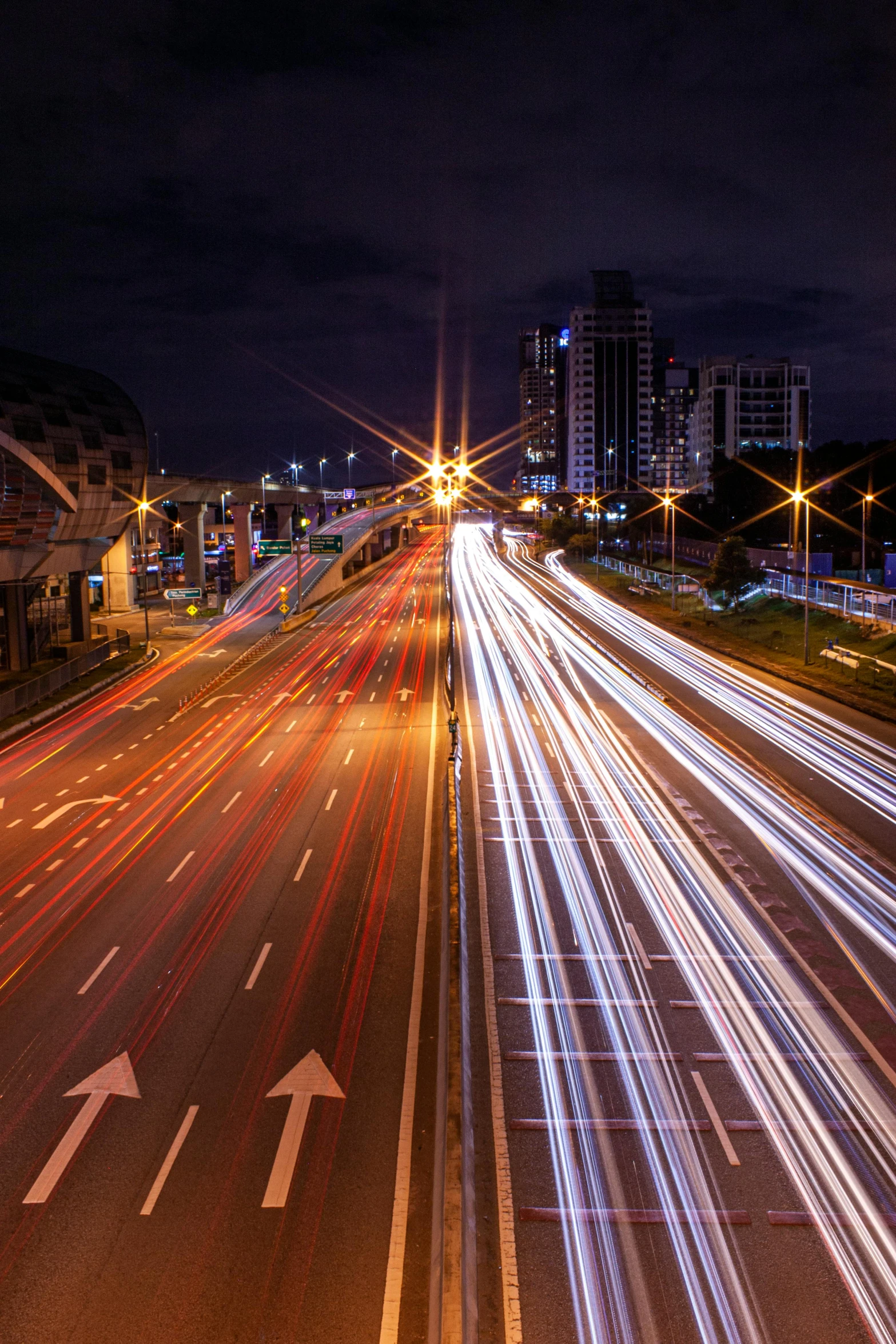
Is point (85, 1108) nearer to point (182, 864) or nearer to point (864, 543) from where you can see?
point (182, 864)

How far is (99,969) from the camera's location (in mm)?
15367

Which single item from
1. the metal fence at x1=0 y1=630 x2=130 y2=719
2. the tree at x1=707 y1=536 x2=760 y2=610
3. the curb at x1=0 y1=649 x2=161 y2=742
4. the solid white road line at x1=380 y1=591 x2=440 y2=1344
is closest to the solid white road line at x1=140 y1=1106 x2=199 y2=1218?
the solid white road line at x1=380 y1=591 x2=440 y2=1344

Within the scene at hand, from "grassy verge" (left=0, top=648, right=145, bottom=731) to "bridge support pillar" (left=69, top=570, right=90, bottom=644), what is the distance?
19.5 ft

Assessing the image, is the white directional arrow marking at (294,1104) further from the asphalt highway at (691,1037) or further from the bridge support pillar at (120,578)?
the bridge support pillar at (120,578)

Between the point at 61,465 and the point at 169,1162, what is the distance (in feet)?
175

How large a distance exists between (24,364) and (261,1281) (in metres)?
61.8

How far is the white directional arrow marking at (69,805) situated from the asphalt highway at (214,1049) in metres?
0.08

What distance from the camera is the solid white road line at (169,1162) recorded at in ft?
32.1

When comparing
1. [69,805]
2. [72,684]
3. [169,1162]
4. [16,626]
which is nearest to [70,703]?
[72,684]

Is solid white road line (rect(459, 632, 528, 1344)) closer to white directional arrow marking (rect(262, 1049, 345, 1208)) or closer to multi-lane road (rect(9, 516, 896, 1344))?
multi-lane road (rect(9, 516, 896, 1344))

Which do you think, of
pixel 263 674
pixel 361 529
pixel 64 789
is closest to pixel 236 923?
pixel 64 789

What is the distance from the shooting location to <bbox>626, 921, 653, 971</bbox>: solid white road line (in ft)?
49.5

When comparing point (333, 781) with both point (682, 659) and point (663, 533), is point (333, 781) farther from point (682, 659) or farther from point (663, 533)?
point (663, 533)

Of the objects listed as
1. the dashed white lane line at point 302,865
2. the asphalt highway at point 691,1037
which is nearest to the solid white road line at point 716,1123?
the asphalt highway at point 691,1037
